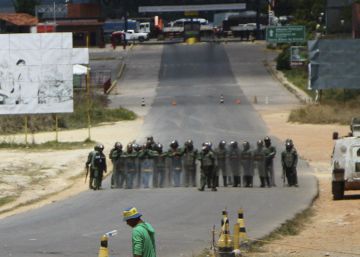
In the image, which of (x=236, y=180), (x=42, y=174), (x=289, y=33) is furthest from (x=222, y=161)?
(x=289, y=33)

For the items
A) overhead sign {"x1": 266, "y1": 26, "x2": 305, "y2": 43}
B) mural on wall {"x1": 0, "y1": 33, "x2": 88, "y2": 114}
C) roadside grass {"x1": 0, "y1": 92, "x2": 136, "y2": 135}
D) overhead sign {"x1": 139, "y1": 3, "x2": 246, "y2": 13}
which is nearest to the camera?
mural on wall {"x1": 0, "y1": 33, "x2": 88, "y2": 114}

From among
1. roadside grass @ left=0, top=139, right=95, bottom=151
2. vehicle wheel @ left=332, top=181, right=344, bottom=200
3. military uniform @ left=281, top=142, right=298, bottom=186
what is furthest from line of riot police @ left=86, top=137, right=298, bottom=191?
roadside grass @ left=0, top=139, right=95, bottom=151

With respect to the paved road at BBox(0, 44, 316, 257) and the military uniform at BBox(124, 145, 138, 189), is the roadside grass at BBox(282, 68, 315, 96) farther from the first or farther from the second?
the military uniform at BBox(124, 145, 138, 189)

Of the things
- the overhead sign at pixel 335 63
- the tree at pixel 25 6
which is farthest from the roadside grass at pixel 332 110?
the tree at pixel 25 6

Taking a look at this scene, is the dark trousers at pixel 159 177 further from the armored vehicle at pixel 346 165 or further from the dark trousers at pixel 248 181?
the armored vehicle at pixel 346 165

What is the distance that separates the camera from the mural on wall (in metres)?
43.8

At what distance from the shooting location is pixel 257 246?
19.6 meters

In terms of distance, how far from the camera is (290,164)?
3156 centimetres

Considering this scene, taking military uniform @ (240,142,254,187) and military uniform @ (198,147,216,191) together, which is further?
military uniform @ (240,142,254,187)

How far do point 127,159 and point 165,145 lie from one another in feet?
38.4

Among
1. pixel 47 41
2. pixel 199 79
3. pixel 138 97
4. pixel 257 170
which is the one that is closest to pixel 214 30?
pixel 199 79

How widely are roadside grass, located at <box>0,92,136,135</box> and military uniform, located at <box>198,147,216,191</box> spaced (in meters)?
20.9

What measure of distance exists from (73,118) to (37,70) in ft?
43.5

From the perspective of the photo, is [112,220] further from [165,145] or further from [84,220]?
[165,145]
